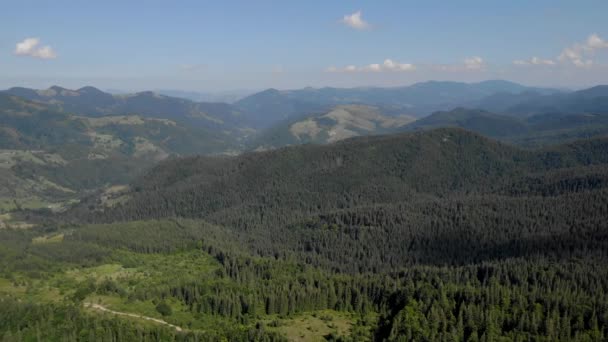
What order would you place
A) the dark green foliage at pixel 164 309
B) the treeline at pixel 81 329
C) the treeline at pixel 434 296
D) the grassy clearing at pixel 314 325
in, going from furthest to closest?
the dark green foliage at pixel 164 309, the grassy clearing at pixel 314 325, the treeline at pixel 434 296, the treeline at pixel 81 329

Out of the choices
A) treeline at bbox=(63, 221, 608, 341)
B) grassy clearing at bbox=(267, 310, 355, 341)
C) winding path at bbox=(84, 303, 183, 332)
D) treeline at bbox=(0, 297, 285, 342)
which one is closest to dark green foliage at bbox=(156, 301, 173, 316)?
winding path at bbox=(84, 303, 183, 332)

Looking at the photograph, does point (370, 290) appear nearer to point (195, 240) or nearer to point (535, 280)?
point (535, 280)

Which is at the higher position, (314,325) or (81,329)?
(81,329)

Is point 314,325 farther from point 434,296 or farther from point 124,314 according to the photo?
point 124,314

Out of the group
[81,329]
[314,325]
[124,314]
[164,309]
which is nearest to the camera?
[81,329]

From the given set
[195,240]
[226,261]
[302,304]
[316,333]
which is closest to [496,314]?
[316,333]

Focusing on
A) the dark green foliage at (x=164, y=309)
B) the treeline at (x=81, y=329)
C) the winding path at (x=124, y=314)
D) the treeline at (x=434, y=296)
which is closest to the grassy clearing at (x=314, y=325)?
the treeline at (x=434, y=296)

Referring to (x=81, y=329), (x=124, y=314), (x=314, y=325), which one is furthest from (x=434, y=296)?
(x=81, y=329)

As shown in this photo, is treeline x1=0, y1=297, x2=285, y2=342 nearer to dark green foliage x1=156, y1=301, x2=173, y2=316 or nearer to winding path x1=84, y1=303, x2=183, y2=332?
winding path x1=84, y1=303, x2=183, y2=332

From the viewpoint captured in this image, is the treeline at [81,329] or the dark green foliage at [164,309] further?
the dark green foliage at [164,309]

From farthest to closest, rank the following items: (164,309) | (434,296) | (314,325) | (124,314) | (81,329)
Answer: (164,309) < (434,296) < (124,314) < (314,325) < (81,329)

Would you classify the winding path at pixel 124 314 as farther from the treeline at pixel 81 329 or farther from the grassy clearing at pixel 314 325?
the grassy clearing at pixel 314 325

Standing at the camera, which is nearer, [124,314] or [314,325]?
[314,325]
